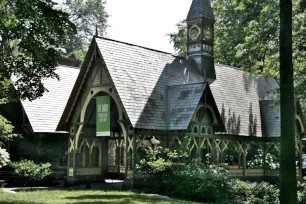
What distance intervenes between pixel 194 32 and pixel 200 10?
145cm

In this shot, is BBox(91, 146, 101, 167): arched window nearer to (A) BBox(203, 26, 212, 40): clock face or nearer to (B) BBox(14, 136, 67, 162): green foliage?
(B) BBox(14, 136, 67, 162): green foliage

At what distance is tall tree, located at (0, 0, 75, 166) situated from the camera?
15.3 metres

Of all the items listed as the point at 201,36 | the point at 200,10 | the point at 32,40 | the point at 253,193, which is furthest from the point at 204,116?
the point at 32,40


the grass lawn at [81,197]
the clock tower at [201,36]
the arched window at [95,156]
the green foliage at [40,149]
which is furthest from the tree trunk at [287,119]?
the clock tower at [201,36]

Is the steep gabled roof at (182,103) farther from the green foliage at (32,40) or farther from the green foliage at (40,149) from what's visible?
the green foliage at (32,40)

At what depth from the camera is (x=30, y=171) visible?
23953 millimetres

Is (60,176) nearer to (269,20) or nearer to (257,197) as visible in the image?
(257,197)

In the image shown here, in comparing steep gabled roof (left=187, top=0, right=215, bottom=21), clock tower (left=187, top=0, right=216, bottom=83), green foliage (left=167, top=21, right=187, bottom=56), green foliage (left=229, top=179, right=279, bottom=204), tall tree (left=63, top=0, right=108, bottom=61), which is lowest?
green foliage (left=229, top=179, right=279, bottom=204)

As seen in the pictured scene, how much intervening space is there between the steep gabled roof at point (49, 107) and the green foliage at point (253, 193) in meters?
11.6

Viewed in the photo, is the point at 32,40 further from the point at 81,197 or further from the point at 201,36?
the point at 201,36

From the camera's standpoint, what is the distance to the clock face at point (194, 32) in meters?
31.0

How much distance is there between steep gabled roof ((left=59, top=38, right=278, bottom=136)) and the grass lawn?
12.4 feet

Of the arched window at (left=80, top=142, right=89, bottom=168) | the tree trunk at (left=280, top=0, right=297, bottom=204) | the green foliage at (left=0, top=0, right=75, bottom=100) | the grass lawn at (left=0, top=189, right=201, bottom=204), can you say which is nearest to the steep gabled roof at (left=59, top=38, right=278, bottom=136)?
the arched window at (left=80, top=142, right=89, bottom=168)

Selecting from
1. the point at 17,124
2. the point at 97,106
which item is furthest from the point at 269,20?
the point at 17,124
